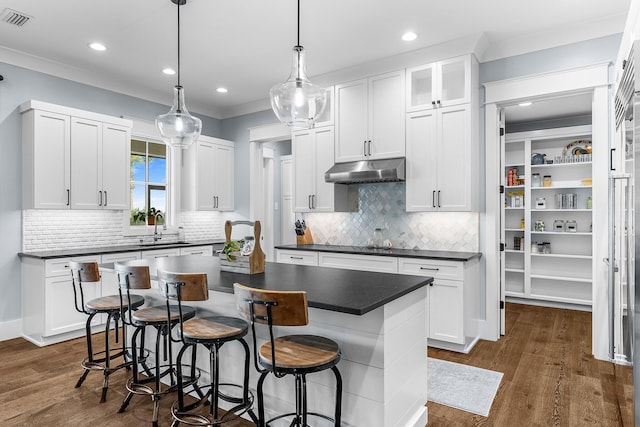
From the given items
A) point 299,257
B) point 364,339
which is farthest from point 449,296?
point 364,339

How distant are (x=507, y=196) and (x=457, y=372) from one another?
12.6 feet

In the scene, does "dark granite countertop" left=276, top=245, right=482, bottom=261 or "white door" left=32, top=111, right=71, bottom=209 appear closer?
"dark granite countertop" left=276, top=245, right=482, bottom=261

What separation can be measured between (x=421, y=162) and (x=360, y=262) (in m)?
1.26

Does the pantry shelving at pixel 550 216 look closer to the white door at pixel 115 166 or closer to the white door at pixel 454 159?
the white door at pixel 454 159

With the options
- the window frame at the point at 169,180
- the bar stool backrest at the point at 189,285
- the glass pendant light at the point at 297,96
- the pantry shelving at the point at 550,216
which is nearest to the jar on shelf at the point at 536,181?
the pantry shelving at the point at 550,216

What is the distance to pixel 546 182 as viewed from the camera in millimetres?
5805

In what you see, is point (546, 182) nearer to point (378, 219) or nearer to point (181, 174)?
point (378, 219)

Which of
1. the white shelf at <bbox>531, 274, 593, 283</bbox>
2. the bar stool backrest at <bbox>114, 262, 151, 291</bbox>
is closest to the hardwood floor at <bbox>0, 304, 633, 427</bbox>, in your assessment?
the bar stool backrest at <bbox>114, 262, 151, 291</bbox>

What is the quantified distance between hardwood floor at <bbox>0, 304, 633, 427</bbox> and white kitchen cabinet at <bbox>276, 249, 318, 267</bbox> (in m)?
1.67

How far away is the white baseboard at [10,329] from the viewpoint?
4074 millimetres

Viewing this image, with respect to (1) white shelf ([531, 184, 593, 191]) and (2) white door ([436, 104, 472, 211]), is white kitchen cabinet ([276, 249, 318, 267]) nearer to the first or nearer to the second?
(2) white door ([436, 104, 472, 211])

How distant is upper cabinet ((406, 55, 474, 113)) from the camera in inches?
154

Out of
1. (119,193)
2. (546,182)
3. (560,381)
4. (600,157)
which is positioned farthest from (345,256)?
(546,182)

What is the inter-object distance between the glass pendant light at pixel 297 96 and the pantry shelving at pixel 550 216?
13.2ft
